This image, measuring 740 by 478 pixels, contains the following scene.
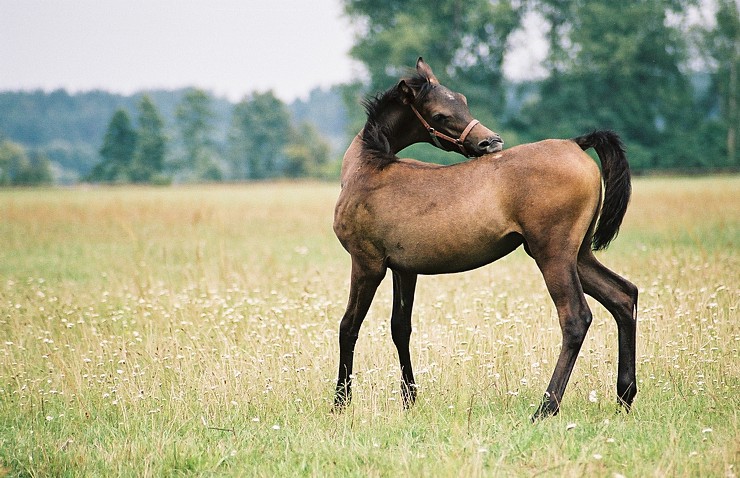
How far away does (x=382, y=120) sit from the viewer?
607 centimetres

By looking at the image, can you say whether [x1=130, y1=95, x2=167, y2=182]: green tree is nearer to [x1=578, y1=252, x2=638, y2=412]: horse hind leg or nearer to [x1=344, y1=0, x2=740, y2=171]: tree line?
[x1=344, y1=0, x2=740, y2=171]: tree line

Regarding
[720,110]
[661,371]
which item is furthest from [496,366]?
[720,110]

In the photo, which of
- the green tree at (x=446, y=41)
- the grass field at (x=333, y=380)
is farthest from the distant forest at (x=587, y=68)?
the grass field at (x=333, y=380)

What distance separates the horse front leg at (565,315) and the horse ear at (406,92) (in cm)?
170

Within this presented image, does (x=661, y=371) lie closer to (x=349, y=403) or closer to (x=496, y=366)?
(x=496, y=366)

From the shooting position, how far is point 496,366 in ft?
21.4

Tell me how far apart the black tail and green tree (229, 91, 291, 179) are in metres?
96.0

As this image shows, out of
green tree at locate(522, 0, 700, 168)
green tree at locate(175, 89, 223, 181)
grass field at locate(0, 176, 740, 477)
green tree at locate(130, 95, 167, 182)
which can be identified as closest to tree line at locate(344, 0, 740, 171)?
green tree at locate(522, 0, 700, 168)

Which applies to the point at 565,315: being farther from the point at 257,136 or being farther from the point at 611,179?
the point at 257,136

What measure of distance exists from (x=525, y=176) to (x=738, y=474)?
228cm

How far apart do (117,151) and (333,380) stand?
87165 mm

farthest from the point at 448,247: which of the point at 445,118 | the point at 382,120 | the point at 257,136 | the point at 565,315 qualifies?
the point at 257,136

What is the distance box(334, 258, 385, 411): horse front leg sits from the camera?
Result: 5656 millimetres

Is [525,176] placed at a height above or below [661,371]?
above
